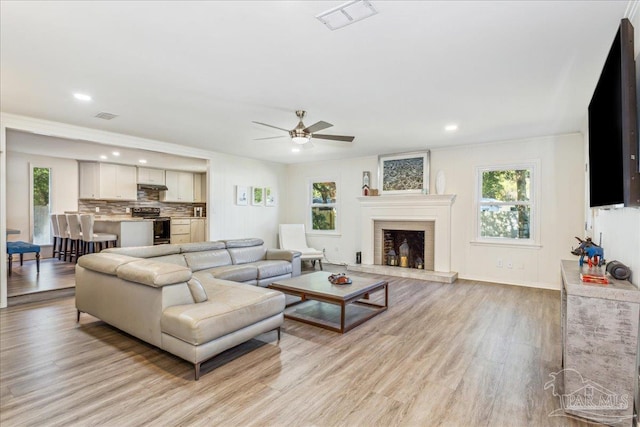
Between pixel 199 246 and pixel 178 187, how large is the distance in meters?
5.46

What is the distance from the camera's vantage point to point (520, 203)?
5.47 meters

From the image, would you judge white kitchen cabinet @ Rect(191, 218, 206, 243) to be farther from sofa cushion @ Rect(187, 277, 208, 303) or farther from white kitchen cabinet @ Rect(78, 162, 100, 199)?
sofa cushion @ Rect(187, 277, 208, 303)

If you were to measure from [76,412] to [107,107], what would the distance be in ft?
10.7

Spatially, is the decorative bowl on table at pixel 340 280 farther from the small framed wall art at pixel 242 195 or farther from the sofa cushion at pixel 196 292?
the small framed wall art at pixel 242 195

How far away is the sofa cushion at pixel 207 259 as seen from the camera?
14.8 ft

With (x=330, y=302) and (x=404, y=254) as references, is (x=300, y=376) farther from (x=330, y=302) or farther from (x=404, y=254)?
(x=404, y=254)

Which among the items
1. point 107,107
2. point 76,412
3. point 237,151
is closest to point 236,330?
point 76,412

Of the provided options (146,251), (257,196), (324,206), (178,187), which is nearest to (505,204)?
(324,206)

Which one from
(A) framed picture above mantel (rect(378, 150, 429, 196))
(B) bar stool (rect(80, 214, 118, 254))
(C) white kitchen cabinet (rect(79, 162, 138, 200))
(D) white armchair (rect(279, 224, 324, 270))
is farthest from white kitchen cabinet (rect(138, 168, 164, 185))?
(A) framed picture above mantel (rect(378, 150, 429, 196))

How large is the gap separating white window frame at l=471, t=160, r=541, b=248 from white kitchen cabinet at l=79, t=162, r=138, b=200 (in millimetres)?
8269

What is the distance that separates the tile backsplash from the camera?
26.8 ft

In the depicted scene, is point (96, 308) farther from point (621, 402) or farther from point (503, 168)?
point (503, 168)

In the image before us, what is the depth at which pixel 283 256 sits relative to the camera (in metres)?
5.40

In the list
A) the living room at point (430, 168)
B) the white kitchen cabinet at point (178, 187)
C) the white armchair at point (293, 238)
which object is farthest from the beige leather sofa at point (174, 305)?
the white kitchen cabinet at point (178, 187)
